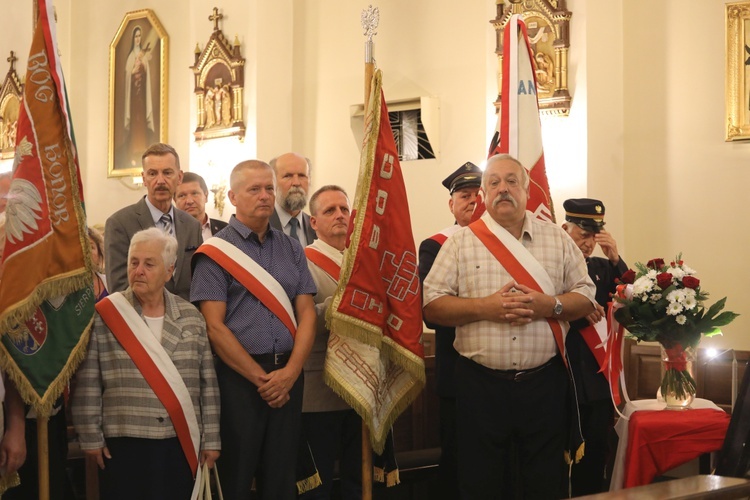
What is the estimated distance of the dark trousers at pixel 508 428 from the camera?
3666 mm

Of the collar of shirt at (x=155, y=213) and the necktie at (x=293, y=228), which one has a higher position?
the collar of shirt at (x=155, y=213)

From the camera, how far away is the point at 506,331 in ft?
12.0

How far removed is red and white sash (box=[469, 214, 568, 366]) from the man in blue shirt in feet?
2.55

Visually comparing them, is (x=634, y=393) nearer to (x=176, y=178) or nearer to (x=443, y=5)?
(x=176, y=178)

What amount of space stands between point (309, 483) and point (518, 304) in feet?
3.54

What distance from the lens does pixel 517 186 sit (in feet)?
12.5

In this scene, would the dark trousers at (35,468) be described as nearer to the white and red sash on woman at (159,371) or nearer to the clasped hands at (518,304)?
the white and red sash on woman at (159,371)

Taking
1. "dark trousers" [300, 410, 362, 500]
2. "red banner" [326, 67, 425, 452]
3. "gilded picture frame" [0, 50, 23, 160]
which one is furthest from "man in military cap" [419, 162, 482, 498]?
"gilded picture frame" [0, 50, 23, 160]

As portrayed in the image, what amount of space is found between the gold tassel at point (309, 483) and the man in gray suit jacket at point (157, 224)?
0.94 m

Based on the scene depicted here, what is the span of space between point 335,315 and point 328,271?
1.46ft

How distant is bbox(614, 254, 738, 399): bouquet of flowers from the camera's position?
13.5 ft

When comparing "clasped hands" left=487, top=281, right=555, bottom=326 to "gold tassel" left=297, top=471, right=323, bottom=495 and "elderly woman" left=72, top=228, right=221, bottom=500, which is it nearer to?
"gold tassel" left=297, top=471, right=323, bottom=495

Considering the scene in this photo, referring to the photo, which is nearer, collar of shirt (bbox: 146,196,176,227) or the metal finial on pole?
the metal finial on pole

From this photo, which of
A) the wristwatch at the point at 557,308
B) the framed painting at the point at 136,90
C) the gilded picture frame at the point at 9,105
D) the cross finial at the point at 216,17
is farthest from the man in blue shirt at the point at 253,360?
the gilded picture frame at the point at 9,105
